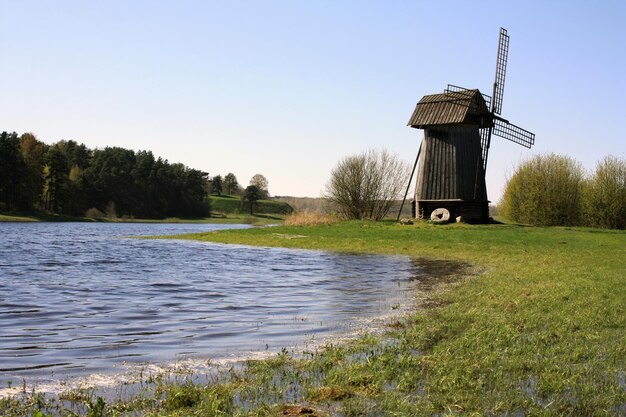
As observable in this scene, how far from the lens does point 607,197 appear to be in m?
57.3

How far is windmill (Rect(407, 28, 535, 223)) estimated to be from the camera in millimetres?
47250

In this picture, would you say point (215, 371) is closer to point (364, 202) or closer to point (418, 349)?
point (418, 349)

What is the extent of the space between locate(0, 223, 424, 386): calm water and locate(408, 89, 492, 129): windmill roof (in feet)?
74.0

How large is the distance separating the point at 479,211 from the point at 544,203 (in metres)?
12.3

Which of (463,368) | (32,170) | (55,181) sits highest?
(32,170)

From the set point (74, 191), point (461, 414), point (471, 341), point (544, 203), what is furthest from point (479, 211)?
point (74, 191)

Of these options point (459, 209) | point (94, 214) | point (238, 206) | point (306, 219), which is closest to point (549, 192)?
point (459, 209)

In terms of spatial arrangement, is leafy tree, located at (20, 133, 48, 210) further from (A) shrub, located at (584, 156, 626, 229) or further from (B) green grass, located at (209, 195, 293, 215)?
(A) shrub, located at (584, 156, 626, 229)

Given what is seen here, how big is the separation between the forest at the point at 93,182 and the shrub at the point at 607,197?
7871 centimetres

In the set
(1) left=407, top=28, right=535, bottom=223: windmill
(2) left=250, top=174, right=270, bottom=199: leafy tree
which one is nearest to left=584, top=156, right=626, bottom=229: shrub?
(1) left=407, top=28, right=535, bottom=223: windmill

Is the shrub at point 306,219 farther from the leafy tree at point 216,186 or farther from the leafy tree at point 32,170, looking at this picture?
the leafy tree at point 216,186

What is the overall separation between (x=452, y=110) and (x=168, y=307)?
3722 cm

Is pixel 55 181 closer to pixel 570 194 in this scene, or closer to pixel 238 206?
pixel 238 206

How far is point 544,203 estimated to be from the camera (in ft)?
190
